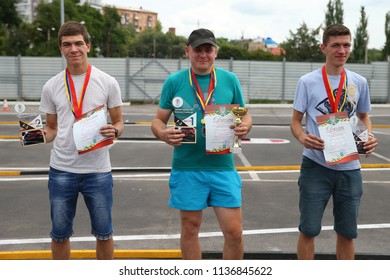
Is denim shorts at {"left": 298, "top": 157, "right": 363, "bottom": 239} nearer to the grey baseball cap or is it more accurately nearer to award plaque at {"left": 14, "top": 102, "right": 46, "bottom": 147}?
the grey baseball cap

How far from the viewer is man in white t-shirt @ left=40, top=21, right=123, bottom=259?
12.9 feet

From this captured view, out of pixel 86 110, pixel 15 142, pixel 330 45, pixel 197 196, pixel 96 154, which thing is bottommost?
pixel 15 142

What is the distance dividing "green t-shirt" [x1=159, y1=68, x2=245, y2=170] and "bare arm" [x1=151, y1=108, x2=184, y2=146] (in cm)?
10

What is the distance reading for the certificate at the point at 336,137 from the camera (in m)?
3.85

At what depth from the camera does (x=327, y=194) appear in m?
4.03

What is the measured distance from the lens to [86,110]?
394 centimetres

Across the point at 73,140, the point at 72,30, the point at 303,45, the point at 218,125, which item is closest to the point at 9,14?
the point at 303,45

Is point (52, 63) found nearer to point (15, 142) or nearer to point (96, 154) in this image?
point (15, 142)

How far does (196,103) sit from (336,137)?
1.10 m

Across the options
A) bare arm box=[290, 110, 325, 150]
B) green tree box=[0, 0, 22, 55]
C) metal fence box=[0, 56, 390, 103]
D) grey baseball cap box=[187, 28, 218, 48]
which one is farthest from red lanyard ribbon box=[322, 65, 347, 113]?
green tree box=[0, 0, 22, 55]

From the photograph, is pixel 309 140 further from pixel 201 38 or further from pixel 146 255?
pixel 146 255
